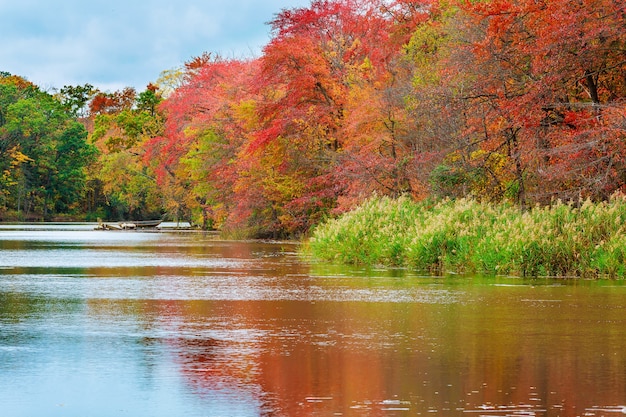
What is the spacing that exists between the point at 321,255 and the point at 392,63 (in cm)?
1340

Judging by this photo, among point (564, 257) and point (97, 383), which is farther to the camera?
point (564, 257)

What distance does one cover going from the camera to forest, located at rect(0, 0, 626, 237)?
27719mm

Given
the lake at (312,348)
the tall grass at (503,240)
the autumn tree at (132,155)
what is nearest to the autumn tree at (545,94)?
the tall grass at (503,240)

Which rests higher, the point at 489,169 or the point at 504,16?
the point at 504,16

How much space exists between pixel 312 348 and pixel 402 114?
89.5 feet

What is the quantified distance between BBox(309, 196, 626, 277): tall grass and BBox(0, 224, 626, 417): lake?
161 cm

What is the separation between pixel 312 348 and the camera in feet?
38.8

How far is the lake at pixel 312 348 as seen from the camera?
28.3 ft

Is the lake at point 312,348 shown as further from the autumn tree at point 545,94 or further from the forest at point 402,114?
the forest at point 402,114

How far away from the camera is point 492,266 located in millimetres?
24609

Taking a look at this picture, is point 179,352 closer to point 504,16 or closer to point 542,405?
point 542,405

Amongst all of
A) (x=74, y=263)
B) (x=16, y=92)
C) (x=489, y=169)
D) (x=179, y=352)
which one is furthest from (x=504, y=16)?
(x=16, y=92)

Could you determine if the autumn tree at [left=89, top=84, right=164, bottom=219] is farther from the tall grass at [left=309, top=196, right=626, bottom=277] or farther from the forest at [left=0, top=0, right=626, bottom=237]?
the tall grass at [left=309, top=196, right=626, bottom=277]

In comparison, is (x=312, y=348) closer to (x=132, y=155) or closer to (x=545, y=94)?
(x=545, y=94)
